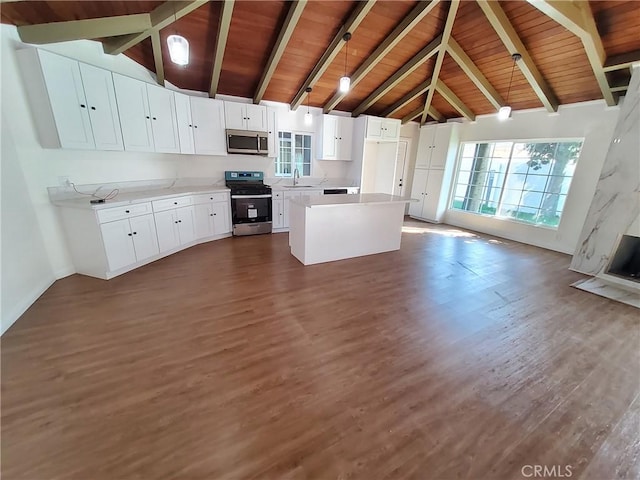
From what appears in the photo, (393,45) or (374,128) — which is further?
(374,128)

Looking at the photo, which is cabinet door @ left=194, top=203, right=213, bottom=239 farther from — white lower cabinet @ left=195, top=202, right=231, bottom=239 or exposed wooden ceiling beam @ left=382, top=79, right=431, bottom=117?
exposed wooden ceiling beam @ left=382, top=79, right=431, bottom=117

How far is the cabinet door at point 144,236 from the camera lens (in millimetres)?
3584

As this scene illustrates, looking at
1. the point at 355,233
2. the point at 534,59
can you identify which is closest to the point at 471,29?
the point at 534,59

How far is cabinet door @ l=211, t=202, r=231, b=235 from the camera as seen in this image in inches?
194

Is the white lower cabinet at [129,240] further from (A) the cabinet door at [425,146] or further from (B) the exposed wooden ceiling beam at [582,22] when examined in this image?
(A) the cabinet door at [425,146]

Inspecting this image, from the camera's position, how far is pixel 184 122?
4.49 m

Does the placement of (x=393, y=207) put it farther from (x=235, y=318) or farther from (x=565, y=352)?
(x=235, y=318)

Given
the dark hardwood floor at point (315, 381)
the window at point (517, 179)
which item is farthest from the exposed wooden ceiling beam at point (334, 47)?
the window at point (517, 179)

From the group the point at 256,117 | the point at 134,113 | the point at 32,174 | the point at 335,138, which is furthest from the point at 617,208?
the point at 32,174

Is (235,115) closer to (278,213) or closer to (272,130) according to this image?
(272,130)

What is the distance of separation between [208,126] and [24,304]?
141 inches

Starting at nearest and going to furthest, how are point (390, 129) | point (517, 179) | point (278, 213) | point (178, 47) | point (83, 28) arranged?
point (178, 47)
point (83, 28)
point (278, 213)
point (517, 179)
point (390, 129)

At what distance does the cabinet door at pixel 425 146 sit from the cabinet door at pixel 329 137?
267 cm

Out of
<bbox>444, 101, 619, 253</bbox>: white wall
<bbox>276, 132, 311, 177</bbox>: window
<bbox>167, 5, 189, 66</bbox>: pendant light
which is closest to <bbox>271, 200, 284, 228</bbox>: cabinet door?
<bbox>276, 132, 311, 177</bbox>: window
